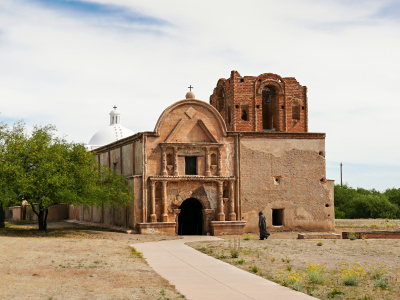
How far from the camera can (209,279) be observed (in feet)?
44.6

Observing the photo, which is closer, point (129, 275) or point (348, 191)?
point (129, 275)

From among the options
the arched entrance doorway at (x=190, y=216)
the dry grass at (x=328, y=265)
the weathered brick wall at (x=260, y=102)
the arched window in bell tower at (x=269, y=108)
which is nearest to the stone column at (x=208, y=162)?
the arched entrance doorway at (x=190, y=216)

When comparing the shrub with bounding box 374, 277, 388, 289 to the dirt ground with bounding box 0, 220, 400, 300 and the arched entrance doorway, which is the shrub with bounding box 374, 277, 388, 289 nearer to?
the dirt ground with bounding box 0, 220, 400, 300

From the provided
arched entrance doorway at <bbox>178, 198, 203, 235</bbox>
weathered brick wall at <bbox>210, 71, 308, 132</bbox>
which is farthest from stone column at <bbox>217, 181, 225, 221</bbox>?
weathered brick wall at <bbox>210, 71, 308, 132</bbox>

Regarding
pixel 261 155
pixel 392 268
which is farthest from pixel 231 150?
→ pixel 392 268

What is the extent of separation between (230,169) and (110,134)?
3085cm

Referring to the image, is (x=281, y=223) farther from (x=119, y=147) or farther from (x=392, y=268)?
(x=392, y=268)

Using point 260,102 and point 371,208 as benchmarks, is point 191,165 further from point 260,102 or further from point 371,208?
point 371,208

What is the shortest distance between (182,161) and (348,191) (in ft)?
122

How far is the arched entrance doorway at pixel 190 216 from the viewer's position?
32.2 metres

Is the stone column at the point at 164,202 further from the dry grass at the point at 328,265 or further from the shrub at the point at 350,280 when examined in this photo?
the shrub at the point at 350,280

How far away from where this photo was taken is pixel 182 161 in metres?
30.9

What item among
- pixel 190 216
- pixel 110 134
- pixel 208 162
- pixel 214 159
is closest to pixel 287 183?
pixel 214 159

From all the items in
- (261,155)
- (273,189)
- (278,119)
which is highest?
→ (278,119)
